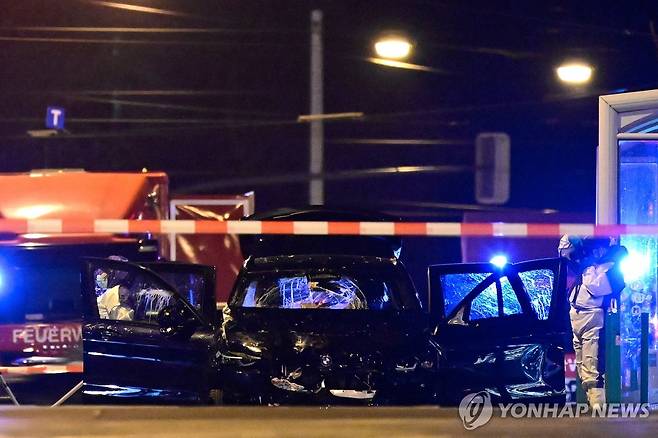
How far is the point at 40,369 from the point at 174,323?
2827 mm

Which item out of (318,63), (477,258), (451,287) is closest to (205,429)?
(451,287)

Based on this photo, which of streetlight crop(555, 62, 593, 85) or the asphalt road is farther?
streetlight crop(555, 62, 593, 85)

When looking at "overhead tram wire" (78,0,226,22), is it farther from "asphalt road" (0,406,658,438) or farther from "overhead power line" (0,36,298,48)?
"asphalt road" (0,406,658,438)

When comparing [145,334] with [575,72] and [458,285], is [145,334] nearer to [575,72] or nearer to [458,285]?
[458,285]

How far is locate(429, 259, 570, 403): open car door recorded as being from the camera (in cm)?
643

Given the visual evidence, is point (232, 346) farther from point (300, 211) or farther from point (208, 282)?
point (300, 211)

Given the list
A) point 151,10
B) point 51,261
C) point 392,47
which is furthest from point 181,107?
point 51,261

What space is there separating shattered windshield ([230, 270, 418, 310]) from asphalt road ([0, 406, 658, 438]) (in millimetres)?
2536

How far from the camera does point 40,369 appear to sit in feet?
28.8

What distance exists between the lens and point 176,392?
6.48 metres

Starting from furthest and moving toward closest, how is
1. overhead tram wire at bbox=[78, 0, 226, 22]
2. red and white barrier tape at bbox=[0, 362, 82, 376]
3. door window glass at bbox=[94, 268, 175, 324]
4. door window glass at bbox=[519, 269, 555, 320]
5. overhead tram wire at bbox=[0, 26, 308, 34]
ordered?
1. overhead tram wire at bbox=[0, 26, 308, 34]
2. overhead tram wire at bbox=[78, 0, 226, 22]
3. red and white barrier tape at bbox=[0, 362, 82, 376]
4. door window glass at bbox=[94, 268, 175, 324]
5. door window glass at bbox=[519, 269, 555, 320]

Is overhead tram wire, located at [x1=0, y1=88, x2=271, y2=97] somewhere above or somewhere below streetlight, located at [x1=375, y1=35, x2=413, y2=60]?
below

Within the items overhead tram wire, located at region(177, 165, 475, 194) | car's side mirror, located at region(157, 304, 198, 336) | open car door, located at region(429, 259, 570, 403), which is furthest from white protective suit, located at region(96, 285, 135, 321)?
overhead tram wire, located at region(177, 165, 475, 194)

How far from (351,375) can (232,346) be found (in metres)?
0.86
